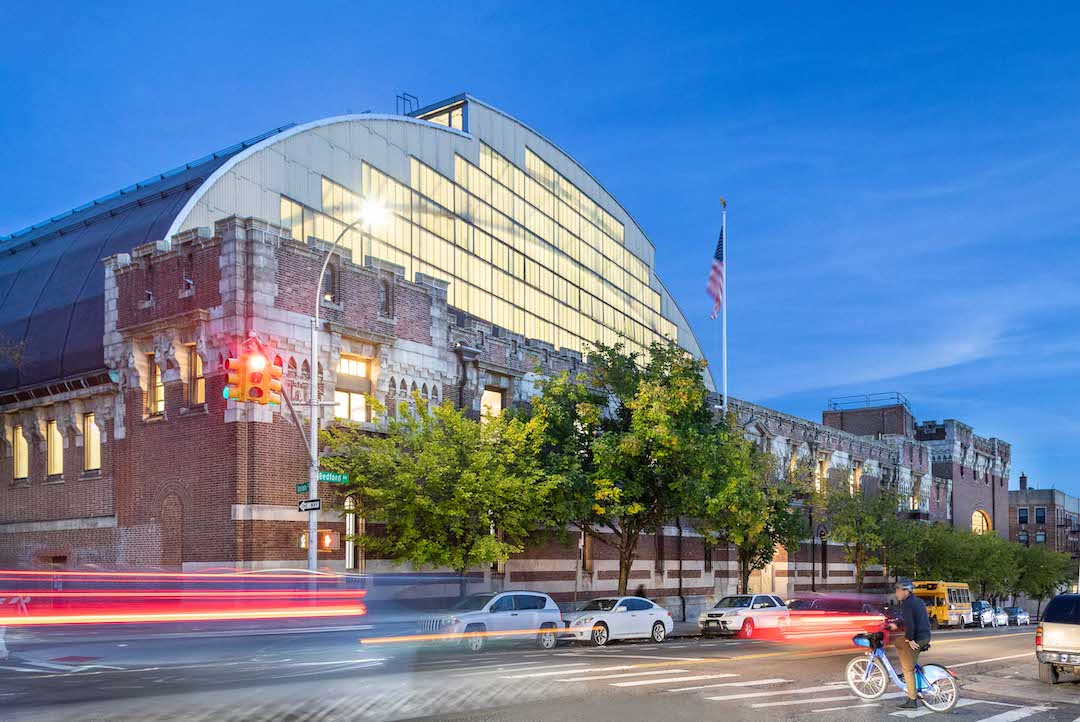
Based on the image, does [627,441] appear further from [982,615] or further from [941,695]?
[982,615]

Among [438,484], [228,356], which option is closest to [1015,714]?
[438,484]

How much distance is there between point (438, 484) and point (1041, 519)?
10700cm

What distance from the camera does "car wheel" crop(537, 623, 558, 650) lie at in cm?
2962

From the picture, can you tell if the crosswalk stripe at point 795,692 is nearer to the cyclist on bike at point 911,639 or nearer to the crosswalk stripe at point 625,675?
the cyclist on bike at point 911,639

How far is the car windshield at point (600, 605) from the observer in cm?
3269

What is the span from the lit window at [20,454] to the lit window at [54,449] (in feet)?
5.33

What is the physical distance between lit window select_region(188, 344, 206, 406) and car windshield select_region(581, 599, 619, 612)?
13.7 meters

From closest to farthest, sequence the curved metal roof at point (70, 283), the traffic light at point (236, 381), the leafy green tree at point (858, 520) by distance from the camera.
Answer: the traffic light at point (236, 381)
the curved metal roof at point (70, 283)
the leafy green tree at point (858, 520)

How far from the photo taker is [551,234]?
8169 cm

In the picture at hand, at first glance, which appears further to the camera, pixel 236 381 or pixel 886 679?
pixel 236 381

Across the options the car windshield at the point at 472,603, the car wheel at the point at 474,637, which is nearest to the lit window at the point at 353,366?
the car windshield at the point at 472,603

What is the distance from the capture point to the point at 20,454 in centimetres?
4169

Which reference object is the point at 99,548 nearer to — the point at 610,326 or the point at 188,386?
the point at 188,386

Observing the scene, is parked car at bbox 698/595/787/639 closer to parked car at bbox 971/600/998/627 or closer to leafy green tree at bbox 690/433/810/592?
leafy green tree at bbox 690/433/810/592
